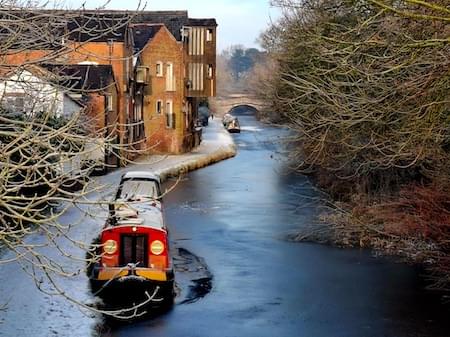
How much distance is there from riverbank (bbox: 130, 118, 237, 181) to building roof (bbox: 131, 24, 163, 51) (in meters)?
7.31

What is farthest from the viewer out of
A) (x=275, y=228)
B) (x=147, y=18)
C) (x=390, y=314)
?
(x=147, y=18)

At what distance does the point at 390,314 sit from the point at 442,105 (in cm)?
497

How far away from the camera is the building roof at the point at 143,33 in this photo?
46.9 meters

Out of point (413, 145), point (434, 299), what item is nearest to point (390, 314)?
point (434, 299)

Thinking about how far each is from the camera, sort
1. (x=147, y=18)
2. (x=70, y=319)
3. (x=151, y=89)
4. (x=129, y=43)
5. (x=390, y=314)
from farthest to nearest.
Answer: (x=147, y=18), (x=151, y=89), (x=129, y=43), (x=390, y=314), (x=70, y=319)

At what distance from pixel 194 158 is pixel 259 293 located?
27113 mm

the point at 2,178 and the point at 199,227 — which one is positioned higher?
the point at 2,178

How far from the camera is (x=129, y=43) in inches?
1591

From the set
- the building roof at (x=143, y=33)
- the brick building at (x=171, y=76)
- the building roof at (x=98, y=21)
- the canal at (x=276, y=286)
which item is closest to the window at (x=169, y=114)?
the brick building at (x=171, y=76)

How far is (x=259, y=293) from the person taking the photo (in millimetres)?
16859

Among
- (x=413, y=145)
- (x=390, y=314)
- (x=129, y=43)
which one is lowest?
(x=390, y=314)

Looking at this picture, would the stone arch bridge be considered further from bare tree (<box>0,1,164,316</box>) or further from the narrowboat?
bare tree (<box>0,1,164,316</box>)

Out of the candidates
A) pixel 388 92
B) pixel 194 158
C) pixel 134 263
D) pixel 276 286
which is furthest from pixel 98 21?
pixel 194 158

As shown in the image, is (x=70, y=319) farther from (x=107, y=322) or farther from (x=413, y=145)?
(x=413, y=145)
